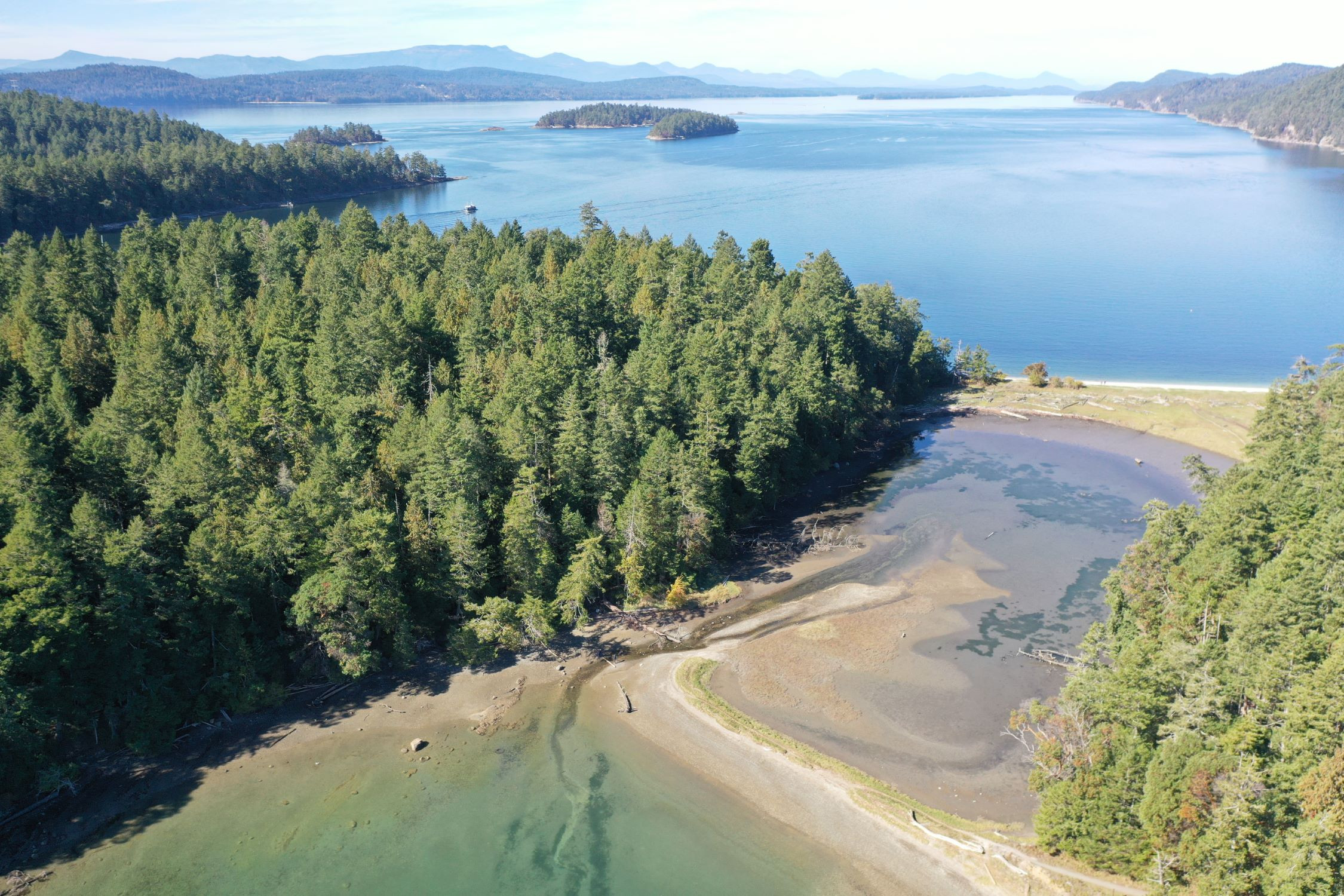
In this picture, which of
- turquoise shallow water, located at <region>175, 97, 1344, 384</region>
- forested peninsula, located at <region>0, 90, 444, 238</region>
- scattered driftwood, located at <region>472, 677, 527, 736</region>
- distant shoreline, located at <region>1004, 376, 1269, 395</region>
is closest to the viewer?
scattered driftwood, located at <region>472, 677, 527, 736</region>

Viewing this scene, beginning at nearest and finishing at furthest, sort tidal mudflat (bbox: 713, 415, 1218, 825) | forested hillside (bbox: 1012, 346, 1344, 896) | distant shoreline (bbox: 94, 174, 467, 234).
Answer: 1. forested hillside (bbox: 1012, 346, 1344, 896)
2. tidal mudflat (bbox: 713, 415, 1218, 825)
3. distant shoreline (bbox: 94, 174, 467, 234)

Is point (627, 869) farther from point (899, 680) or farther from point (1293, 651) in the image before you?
point (1293, 651)

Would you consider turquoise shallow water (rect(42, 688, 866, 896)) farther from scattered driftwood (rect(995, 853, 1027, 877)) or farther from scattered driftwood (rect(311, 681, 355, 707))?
scattered driftwood (rect(995, 853, 1027, 877))

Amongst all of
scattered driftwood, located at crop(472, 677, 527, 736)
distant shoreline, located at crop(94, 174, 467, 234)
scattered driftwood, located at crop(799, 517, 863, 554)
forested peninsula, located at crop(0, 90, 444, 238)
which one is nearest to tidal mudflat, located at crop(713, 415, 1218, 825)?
scattered driftwood, located at crop(799, 517, 863, 554)

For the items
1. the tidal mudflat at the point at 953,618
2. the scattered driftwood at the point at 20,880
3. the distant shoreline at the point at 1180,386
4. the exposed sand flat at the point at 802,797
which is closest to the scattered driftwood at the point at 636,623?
the exposed sand flat at the point at 802,797

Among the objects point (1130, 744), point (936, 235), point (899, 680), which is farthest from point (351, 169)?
point (1130, 744)

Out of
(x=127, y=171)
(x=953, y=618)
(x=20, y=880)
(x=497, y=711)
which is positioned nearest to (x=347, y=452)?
(x=497, y=711)
